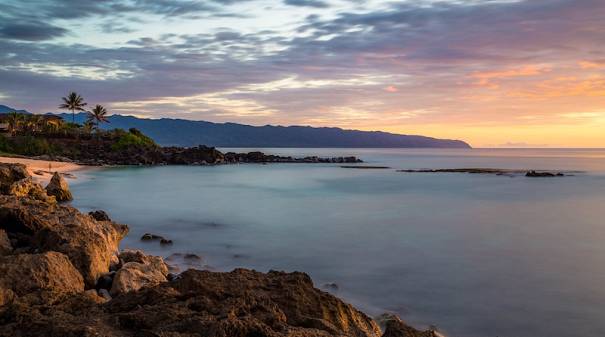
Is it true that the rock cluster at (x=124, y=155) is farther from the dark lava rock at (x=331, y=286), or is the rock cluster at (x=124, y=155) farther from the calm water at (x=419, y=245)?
the dark lava rock at (x=331, y=286)

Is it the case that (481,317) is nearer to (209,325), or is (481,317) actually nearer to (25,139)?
(209,325)

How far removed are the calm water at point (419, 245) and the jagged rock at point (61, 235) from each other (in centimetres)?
485

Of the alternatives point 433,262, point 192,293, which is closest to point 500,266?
point 433,262

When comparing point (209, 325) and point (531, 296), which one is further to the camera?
point (531, 296)

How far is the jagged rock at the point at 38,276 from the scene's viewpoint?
591 cm

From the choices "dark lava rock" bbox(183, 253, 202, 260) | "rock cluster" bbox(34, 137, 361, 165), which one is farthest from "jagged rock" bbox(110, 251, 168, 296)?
"rock cluster" bbox(34, 137, 361, 165)

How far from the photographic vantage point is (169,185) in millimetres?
44250

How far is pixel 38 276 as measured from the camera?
20.8 ft

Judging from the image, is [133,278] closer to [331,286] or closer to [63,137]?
[331,286]

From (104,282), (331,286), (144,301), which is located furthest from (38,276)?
(331,286)

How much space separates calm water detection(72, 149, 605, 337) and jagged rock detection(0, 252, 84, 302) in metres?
6.28

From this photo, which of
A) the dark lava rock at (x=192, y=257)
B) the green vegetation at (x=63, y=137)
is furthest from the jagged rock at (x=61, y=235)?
the green vegetation at (x=63, y=137)

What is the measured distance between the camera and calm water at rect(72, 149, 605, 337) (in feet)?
36.2

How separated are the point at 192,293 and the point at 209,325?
1.27 metres
